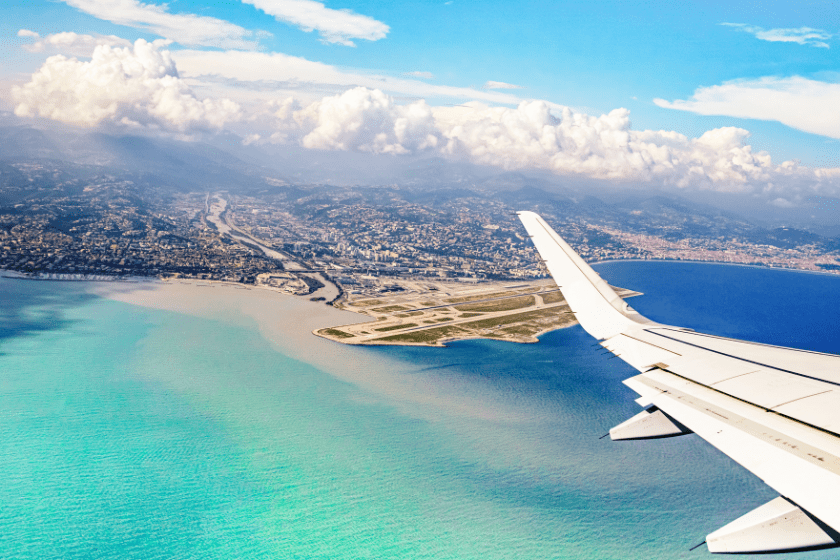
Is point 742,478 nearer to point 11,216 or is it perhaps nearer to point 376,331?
point 376,331

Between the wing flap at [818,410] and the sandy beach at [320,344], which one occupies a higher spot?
the wing flap at [818,410]

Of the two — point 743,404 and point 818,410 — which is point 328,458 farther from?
point 818,410

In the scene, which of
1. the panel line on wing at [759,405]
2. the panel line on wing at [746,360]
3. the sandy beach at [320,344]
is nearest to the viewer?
the panel line on wing at [759,405]

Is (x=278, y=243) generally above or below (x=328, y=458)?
above

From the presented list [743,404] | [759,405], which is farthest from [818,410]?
[743,404]

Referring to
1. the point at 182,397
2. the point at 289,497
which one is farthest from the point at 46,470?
the point at 289,497

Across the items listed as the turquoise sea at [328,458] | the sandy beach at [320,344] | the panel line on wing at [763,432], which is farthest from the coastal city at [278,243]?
the panel line on wing at [763,432]

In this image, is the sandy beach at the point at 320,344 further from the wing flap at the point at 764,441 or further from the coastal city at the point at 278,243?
the wing flap at the point at 764,441
